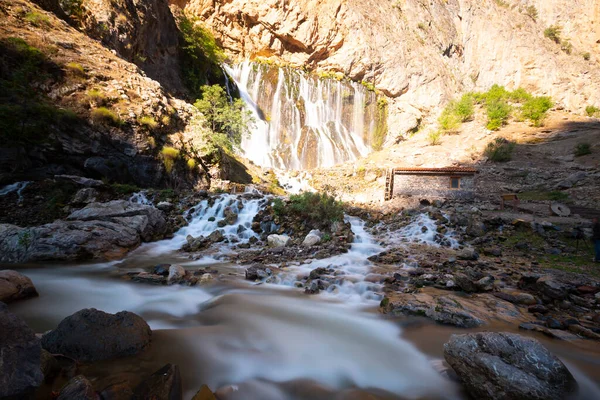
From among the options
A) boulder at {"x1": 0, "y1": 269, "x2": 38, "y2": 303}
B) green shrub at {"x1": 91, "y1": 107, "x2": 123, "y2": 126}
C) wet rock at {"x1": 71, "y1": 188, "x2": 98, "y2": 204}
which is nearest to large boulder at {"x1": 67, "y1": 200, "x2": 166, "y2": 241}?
wet rock at {"x1": 71, "y1": 188, "x2": 98, "y2": 204}

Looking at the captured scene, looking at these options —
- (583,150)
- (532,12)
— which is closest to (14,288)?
(583,150)

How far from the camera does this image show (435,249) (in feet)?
27.3

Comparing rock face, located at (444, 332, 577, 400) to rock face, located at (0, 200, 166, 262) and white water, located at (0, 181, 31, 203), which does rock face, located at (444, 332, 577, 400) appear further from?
white water, located at (0, 181, 31, 203)

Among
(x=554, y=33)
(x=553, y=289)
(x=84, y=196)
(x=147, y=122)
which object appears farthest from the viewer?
(x=554, y=33)

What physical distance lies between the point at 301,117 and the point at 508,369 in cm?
3259

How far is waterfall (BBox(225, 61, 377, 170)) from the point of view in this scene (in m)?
29.5

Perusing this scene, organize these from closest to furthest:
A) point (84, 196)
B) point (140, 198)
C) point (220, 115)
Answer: point (84, 196), point (140, 198), point (220, 115)

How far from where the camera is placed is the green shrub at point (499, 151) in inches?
925

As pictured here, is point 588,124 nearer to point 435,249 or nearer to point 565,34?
point 565,34

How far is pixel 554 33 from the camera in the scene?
150 feet

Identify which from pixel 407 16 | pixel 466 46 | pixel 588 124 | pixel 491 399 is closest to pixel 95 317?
pixel 491 399

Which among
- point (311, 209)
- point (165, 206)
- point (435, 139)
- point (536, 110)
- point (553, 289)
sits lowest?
point (553, 289)

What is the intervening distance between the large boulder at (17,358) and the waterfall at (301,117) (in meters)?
26.3

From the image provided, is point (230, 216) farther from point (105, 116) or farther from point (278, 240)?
point (105, 116)
